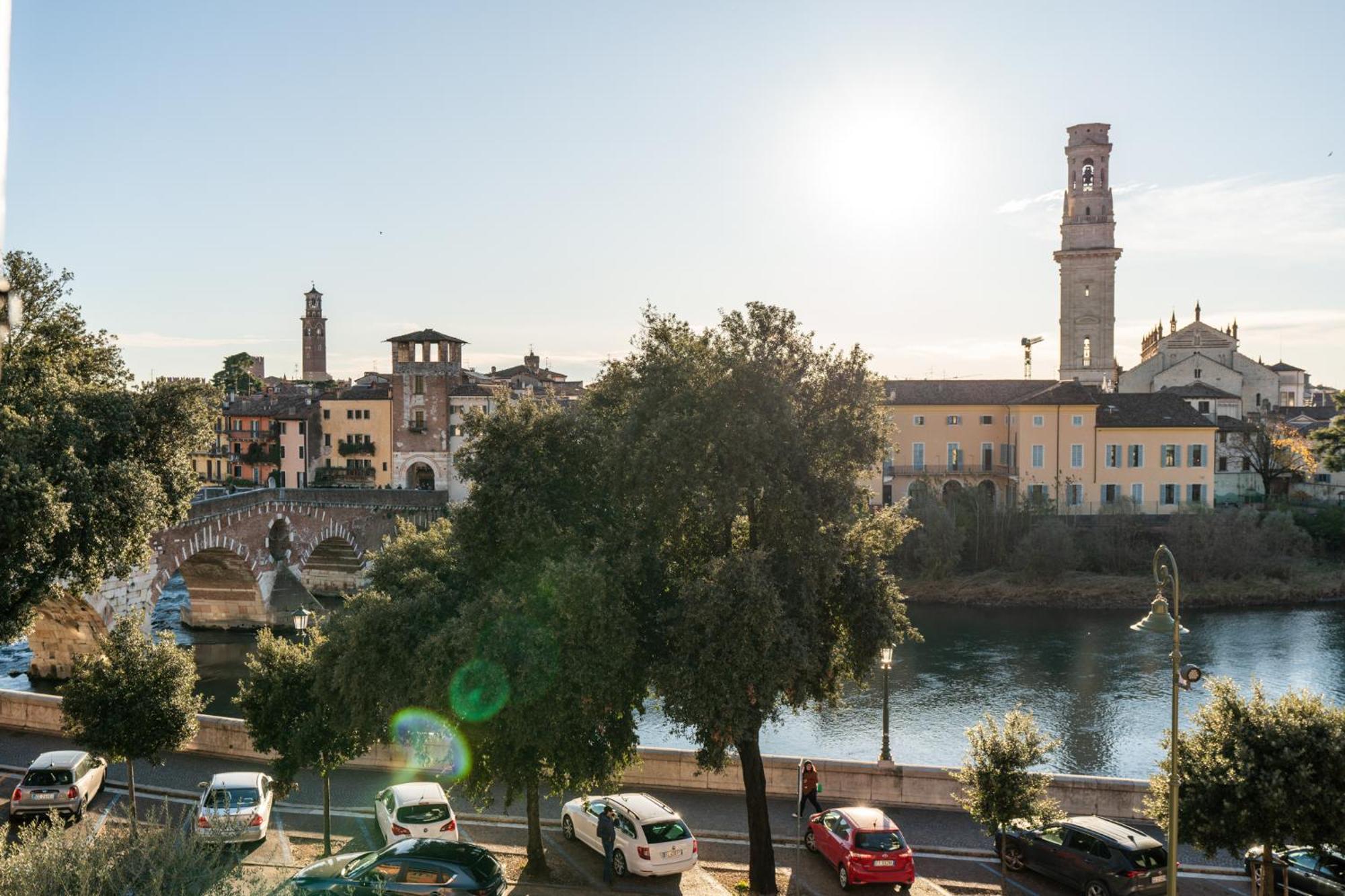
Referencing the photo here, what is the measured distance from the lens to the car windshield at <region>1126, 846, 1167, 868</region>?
15.7 m

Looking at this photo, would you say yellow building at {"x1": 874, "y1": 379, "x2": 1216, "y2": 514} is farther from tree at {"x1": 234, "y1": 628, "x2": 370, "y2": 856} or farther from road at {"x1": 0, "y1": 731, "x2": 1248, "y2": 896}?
tree at {"x1": 234, "y1": 628, "x2": 370, "y2": 856}

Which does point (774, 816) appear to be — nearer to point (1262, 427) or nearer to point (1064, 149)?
point (1262, 427)

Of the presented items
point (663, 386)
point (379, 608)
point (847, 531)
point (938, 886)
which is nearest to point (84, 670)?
point (379, 608)

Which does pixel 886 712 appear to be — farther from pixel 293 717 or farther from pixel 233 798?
pixel 233 798

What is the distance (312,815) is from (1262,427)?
71.6 meters

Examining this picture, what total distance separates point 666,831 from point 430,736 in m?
4.48

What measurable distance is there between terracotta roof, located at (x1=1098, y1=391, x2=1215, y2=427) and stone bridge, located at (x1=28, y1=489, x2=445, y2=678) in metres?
42.5

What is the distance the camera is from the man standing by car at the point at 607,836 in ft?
54.4

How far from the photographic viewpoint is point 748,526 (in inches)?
703

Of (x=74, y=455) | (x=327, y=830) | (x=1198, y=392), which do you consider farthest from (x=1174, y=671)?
(x=1198, y=392)

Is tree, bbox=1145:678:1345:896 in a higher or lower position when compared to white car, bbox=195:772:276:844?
higher

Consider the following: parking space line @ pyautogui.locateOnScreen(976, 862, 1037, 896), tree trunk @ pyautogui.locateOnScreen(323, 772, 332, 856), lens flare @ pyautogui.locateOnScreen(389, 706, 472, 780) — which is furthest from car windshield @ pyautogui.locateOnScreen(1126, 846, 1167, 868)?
tree trunk @ pyautogui.locateOnScreen(323, 772, 332, 856)

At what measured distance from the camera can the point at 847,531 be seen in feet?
56.7

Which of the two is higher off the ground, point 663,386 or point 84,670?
point 663,386
